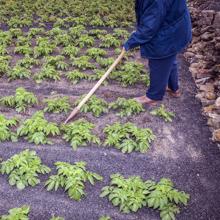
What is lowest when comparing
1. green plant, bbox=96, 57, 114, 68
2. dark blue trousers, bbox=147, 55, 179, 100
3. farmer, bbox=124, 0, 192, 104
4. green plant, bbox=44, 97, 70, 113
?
green plant, bbox=96, 57, 114, 68

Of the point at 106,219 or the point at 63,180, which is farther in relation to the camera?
the point at 63,180

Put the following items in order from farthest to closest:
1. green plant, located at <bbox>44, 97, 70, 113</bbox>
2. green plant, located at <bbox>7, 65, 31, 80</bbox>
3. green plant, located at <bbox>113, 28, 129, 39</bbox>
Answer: green plant, located at <bbox>113, 28, 129, 39</bbox>
green plant, located at <bbox>7, 65, 31, 80</bbox>
green plant, located at <bbox>44, 97, 70, 113</bbox>

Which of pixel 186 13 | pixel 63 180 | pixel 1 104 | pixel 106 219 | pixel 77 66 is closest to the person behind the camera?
pixel 106 219

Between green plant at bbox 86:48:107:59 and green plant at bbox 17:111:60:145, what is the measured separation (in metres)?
3.01

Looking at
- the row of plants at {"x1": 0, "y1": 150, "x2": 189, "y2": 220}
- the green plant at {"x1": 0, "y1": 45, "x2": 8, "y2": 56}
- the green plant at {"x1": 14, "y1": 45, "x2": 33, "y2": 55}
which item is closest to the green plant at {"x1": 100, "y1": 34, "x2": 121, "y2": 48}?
the green plant at {"x1": 14, "y1": 45, "x2": 33, "y2": 55}

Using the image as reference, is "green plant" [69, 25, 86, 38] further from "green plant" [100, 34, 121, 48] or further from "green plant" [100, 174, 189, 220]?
"green plant" [100, 174, 189, 220]

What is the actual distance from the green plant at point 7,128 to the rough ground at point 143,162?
5.9 inches

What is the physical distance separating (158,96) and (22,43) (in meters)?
3.84

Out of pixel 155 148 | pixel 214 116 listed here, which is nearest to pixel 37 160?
pixel 155 148

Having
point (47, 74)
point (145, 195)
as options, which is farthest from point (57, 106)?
point (145, 195)

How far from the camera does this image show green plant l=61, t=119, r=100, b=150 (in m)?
5.56

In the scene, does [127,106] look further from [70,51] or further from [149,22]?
[70,51]

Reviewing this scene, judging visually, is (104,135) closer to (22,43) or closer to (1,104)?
(1,104)

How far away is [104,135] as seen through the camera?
5.85 meters
